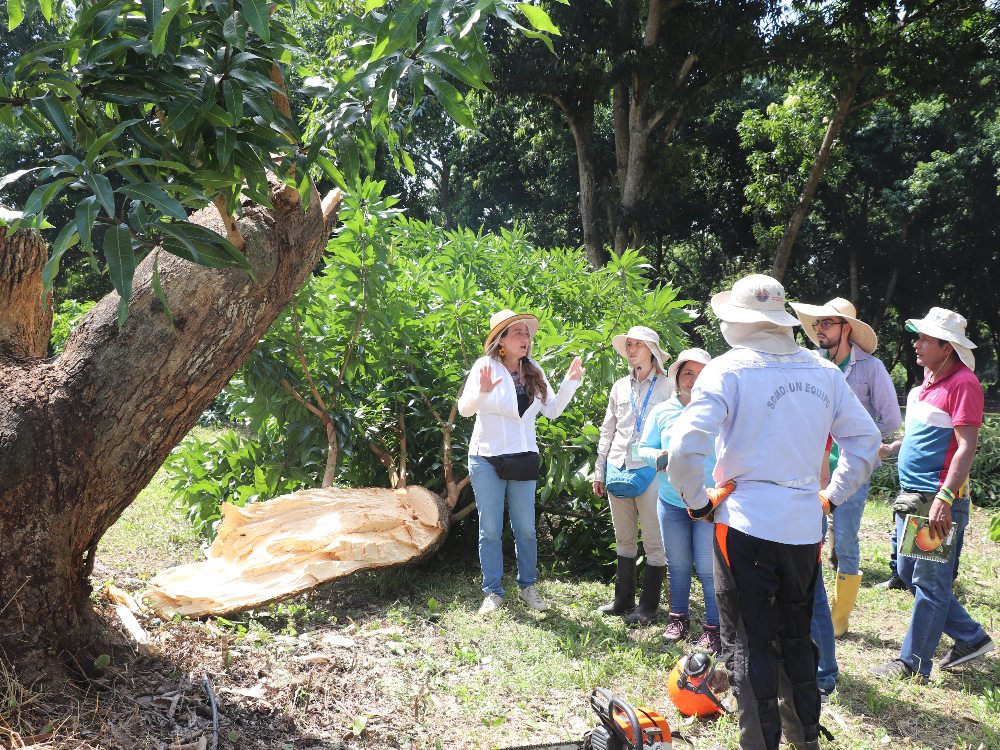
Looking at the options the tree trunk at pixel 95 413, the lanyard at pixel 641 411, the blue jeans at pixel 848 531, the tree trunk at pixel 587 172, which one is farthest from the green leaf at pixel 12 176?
the tree trunk at pixel 587 172

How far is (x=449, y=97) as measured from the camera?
112 inches

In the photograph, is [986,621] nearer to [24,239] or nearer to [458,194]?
[24,239]

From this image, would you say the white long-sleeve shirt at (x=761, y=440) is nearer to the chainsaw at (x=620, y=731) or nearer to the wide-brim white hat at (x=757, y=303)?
the wide-brim white hat at (x=757, y=303)

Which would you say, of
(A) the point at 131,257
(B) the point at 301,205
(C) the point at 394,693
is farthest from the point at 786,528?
(B) the point at 301,205

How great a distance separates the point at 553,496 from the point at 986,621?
3.08 meters

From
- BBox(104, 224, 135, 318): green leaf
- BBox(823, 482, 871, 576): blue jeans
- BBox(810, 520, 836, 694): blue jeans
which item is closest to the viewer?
BBox(104, 224, 135, 318): green leaf

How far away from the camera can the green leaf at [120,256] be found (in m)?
2.43

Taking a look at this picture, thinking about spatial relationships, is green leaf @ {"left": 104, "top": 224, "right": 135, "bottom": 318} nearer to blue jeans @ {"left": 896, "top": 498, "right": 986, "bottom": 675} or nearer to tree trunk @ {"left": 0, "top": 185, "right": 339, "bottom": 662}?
tree trunk @ {"left": 0, "top": 185, "right": 339, "bottom": 662}

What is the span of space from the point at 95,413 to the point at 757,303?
287cm

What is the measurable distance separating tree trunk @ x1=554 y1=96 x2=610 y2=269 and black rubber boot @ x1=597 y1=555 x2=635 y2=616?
12292 millimetres

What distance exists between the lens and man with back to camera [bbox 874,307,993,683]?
163 inches

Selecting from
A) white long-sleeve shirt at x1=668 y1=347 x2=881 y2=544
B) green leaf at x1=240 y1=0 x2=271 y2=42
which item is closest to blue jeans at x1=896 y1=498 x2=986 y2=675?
white long-sleeve shirt at x1=668 y1=347 x2=881 y2=544

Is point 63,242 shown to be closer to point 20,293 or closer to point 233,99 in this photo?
point 233,99

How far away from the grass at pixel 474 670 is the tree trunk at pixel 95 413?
31.4 inches
